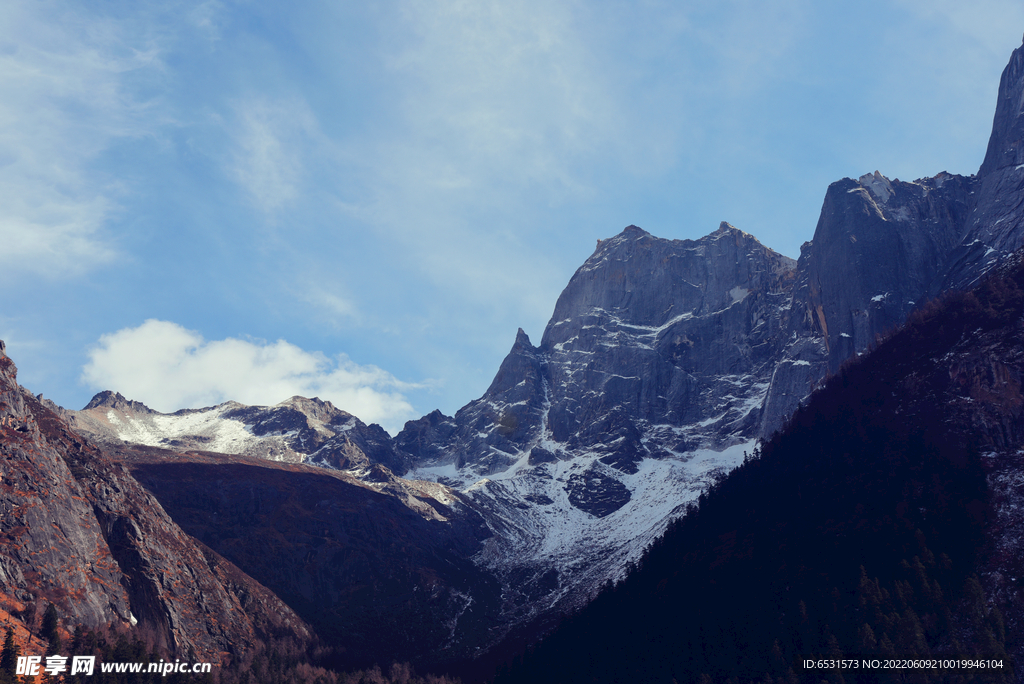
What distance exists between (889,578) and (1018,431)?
37723 millimetres

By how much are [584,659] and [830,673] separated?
50.9 m

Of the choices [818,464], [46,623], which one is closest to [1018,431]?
[818,464]

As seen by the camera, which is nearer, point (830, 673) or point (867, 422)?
point (830, 673)

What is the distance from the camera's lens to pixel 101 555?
156m

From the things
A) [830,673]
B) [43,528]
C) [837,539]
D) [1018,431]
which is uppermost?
[43,528]

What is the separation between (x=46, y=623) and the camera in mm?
122875

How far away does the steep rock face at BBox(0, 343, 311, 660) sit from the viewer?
138 metres

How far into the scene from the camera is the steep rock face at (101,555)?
452 feet

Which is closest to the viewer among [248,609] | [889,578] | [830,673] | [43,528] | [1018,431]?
[830,673]

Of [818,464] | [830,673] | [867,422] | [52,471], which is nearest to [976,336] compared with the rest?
[867,422]

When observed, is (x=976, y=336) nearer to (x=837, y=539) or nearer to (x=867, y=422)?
(x=867, y=422)

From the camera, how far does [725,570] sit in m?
152

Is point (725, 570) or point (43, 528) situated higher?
point (43, 528)

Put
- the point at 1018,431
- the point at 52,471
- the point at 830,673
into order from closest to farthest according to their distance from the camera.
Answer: the point at 830,673 < the point at 1018,431 < the point at 52,471
